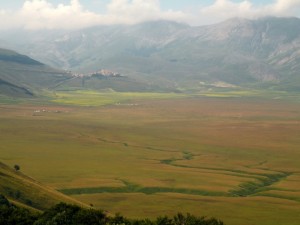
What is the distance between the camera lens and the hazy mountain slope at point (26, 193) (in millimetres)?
84938

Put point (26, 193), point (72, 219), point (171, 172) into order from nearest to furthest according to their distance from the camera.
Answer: point (72, 219)
point (26, 193)
point (171, 172)

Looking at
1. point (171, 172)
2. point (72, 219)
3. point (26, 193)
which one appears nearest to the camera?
point (72, 219)

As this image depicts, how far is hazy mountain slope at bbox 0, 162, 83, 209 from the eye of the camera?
8494cm

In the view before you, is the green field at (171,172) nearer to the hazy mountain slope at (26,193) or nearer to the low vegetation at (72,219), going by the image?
the hazy mountain slope at (26,193)

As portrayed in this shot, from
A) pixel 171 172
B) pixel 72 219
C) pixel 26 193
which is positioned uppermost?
pixel 72 219

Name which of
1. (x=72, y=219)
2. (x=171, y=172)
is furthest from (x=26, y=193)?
(x=171, y=172)

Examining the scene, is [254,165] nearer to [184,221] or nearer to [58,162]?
[58,162]

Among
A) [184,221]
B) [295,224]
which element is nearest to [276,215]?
[295,224]

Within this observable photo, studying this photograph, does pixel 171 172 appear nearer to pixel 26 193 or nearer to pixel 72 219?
pixel 26 193

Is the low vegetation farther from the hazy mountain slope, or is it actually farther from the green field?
the green field

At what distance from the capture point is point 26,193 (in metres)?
88.2

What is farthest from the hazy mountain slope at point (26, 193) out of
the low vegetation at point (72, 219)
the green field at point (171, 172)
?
the low vegetation at point (72, 219)

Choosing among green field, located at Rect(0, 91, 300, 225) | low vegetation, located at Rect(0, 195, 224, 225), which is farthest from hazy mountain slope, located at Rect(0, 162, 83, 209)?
low vegetation, located at Rect(0, 195, 224, 225)

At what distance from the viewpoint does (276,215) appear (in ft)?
317
